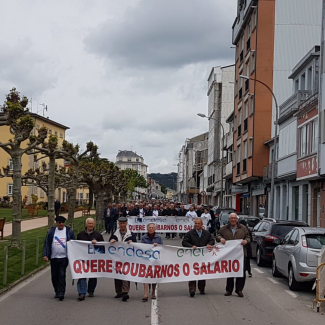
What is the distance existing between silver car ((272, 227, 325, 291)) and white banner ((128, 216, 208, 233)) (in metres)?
16.1

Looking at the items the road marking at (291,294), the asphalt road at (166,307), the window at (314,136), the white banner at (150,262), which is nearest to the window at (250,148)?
the window at (314,136)

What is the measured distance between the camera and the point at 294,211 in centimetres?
3631

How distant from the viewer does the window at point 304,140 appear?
2900 centimetres

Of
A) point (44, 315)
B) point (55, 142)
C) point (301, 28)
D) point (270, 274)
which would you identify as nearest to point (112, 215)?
point (55, 142)

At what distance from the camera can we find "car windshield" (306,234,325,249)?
12617mm

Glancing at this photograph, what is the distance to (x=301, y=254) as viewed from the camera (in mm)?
12500

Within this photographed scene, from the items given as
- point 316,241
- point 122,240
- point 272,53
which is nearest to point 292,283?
point 316,241

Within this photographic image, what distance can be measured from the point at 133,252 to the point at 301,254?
12.8 feet

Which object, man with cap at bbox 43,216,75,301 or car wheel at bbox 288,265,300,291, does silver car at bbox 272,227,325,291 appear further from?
man with cap at bbox 43,216,75,301

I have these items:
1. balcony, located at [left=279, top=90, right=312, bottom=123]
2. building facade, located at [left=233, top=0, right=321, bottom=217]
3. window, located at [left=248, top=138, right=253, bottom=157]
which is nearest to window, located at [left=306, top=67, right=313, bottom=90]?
balcony, located at [left=279, top=90, right=312, bottom=123]

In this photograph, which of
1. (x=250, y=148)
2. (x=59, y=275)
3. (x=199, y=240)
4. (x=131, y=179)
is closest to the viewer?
(x=59, y=275)

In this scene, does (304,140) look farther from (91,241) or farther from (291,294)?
(91,241)

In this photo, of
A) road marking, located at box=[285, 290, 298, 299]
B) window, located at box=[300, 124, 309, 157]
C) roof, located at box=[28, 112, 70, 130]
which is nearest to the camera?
road marking, located at box=[285, 290, 298, 299]

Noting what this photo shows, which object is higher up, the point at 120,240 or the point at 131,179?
the point at 131,179
